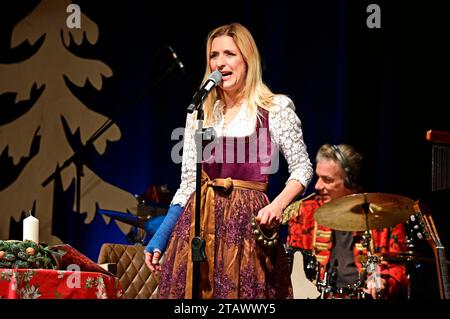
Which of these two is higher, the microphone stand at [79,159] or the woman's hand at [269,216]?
the microphone stand at [79,159]

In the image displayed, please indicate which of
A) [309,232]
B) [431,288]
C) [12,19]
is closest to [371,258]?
[431,288]

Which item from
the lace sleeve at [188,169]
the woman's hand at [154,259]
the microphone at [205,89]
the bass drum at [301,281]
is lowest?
the bass drum at [301,281]

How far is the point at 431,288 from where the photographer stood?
392cm

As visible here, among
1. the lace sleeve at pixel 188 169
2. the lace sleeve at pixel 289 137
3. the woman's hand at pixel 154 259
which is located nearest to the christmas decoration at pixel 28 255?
the woman's hand at pixel 154 259

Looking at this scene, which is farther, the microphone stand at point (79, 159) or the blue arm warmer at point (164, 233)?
the microphone stand at point (79, 159)

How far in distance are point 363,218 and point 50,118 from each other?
243 cm

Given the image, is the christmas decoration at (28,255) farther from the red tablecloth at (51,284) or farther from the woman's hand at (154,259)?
the woman's hand at (154,259)

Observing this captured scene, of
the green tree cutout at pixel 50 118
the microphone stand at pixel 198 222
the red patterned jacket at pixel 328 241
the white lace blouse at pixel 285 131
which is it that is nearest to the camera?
the microphone stand at pixel 198 222

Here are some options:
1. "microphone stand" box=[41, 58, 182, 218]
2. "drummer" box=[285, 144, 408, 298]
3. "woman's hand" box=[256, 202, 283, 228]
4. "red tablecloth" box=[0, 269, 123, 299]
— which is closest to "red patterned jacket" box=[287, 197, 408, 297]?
"drummer" box=[285, 144, 408, 298]

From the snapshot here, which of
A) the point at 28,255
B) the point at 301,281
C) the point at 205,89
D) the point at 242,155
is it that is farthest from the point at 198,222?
the point at 301,281

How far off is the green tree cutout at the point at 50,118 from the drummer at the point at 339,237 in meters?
1.35

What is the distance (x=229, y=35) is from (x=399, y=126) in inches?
72.4

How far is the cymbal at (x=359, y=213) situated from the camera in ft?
13.0

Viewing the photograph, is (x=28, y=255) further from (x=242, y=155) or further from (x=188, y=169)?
(x=242, y=155)
